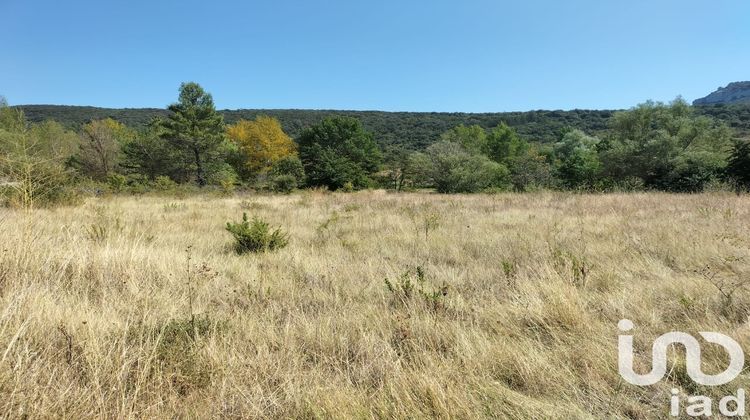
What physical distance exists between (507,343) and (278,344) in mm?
1543

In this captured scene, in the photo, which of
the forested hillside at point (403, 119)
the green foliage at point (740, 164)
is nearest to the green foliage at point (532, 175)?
the green foliage at point (740, 164)

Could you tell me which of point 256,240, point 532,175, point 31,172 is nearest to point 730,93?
point 532,175

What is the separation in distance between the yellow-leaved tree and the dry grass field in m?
44.3

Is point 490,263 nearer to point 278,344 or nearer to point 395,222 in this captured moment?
point 278,344

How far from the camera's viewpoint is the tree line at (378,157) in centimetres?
2286

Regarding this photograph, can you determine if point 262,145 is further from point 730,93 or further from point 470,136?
point 730,93

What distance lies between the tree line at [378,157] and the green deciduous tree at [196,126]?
87 mm

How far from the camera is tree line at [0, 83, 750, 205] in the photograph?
22859 millimetres

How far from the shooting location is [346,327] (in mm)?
2857

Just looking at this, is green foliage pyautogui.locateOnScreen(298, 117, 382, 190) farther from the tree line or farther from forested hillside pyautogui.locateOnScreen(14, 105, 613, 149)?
forested hillside pyautogui.locateOnScreen(14, 105, 613, 149)

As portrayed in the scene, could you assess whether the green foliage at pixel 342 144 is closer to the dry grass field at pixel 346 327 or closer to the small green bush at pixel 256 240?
the small green bush at pixel 256 240

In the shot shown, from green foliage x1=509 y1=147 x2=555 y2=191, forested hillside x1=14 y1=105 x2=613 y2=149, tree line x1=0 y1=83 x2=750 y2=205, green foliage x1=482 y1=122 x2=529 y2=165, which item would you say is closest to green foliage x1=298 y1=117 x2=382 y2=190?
tree line x1=0 y1=83 x2=750 y2=205

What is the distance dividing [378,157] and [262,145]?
14.8 m

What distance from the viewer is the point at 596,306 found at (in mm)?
3168
